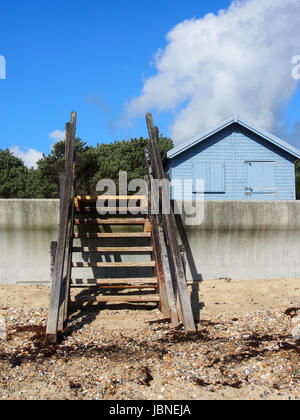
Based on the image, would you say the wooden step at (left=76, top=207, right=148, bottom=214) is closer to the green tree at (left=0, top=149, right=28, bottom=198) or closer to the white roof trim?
the white roof trim

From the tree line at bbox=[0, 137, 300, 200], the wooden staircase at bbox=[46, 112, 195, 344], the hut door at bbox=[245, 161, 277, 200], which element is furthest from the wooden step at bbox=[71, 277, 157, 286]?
the tree line at bbox=[0, 137, 300, 200]

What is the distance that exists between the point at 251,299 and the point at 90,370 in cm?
274

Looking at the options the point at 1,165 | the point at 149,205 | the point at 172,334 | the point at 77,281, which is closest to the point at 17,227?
the point at 77,281

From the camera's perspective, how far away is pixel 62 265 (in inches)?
152

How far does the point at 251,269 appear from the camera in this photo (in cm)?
584

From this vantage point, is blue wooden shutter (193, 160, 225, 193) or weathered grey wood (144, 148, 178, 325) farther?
blue wooden shutter (193, 160, 225, 193)

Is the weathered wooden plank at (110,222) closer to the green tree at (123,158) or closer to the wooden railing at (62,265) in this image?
the wooden railing at (62,265)

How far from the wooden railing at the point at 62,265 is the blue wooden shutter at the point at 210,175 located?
34.3 ft

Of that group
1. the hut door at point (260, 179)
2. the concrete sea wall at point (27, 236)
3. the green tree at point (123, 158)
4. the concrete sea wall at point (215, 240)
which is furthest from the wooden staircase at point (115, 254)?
the green tree at point (123, 158)

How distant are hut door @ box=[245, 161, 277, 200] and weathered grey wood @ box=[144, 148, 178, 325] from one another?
11.0 meters

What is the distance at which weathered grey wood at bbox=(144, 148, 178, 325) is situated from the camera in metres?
4.15
